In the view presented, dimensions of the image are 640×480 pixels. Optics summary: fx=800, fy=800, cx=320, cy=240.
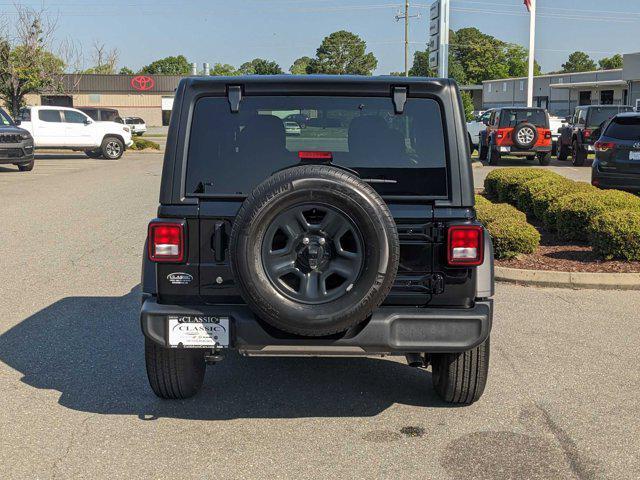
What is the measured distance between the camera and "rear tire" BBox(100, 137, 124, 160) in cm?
3055

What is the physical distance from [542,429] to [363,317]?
4.37 ft

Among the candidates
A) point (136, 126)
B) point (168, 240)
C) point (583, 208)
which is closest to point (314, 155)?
point (168, 240)

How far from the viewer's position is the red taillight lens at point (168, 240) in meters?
4.21

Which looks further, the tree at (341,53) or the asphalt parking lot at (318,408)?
the tree at (341,53)

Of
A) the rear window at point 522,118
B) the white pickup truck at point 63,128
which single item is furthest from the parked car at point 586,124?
the white pickup truck at point 63,128

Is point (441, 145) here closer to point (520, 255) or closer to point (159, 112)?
point (520, 255)

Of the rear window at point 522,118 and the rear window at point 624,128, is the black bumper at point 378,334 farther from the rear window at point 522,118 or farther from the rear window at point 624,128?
the rear window at point 522,118

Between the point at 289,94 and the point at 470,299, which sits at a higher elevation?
the point at 289,94

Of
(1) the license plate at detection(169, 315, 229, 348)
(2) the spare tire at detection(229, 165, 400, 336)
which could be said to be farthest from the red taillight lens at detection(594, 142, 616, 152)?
(1) the license plate at detection(169, 315, 229, 348)

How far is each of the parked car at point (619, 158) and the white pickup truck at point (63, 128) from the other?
20468 mm

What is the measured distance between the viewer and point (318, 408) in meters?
4.82

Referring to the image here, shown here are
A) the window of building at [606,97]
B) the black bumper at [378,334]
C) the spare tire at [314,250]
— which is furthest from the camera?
the window of building at [606,97]

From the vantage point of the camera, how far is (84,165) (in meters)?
27.4

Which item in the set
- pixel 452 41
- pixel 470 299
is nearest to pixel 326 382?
pixel 470 299
